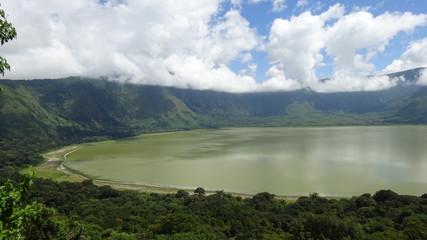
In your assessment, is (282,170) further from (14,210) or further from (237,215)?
(14,210)

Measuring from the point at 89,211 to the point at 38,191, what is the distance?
59.6 feet

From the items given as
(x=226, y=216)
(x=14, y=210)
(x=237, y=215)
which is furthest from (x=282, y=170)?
(x=14, y=210)

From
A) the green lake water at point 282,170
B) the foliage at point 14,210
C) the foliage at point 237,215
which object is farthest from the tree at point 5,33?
the green lake water at point 282,170

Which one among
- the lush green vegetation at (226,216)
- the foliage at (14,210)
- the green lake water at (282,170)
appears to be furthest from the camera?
the green lake water at (282,170)

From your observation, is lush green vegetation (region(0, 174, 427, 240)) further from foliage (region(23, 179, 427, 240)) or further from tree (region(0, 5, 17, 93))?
tree (region(0, 5, 17, 93))

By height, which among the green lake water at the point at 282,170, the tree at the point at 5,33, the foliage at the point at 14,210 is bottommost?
the green lake water at the point at 282,170

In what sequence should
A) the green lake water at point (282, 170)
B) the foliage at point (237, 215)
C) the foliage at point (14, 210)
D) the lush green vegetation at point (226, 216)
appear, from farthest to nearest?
the green lake water at point (282, 170) → the foliage at point (237, 215) → the lush green vegetation at point (226, 216) → the foliage at point (14, 210)

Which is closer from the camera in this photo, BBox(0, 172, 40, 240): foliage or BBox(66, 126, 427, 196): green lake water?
BBox(0, 172, 40, 240): foliage

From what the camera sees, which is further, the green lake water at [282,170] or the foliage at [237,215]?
the green lake water at [282,170]

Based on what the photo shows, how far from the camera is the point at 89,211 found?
45.3m

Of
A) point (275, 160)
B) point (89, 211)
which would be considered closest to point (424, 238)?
point (89, 211)

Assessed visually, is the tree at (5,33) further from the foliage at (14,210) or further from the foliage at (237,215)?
the foliage at (237,215)

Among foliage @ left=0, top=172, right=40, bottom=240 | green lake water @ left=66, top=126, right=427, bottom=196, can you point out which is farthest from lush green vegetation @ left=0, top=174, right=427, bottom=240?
foliage @ left=0, top=172, right=40, bottom=240

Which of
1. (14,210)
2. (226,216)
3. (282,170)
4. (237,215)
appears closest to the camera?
(14,210)
